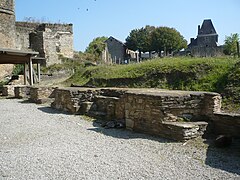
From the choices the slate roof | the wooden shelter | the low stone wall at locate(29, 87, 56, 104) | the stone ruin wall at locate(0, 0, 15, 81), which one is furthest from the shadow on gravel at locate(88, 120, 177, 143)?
the slate roof

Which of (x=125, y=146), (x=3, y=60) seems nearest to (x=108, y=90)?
(x=125, y=146)

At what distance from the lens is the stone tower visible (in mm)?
27484

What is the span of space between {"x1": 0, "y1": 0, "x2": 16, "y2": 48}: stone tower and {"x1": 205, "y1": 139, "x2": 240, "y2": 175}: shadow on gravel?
26.1 meters

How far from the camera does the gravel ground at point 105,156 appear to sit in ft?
14.5

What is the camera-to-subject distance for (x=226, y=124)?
623 centimetres

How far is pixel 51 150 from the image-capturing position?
18.9 ft

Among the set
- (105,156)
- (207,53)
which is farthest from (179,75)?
(105,156)

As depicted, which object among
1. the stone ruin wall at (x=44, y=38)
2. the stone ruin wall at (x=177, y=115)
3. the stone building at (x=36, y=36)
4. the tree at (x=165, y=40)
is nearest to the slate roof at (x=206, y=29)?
the tree at (x=165, y=40)

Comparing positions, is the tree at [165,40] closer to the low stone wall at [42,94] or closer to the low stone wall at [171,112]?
the low stone wall at [42,94]

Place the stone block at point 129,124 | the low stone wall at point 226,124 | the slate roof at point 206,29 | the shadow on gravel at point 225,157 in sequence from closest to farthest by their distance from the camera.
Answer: the shadow on gravel at point 225,157
the low stone wall at point 226,124
the stone block at point 129,124
the slate roof at point 206,29

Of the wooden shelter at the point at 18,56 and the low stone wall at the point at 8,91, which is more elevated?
the wooden shelter at the point at 18,56

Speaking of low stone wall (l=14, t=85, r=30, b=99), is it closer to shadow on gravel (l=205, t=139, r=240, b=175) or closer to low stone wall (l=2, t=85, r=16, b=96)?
low stone wall (l=2, t=85, r=16, b=96)

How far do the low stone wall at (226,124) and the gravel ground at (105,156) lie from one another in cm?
39

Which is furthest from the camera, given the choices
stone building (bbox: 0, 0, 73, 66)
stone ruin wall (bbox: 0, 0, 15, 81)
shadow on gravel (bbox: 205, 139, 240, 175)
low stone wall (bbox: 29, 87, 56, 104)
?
stone building (bbox: 0, 0, 73, 66)
